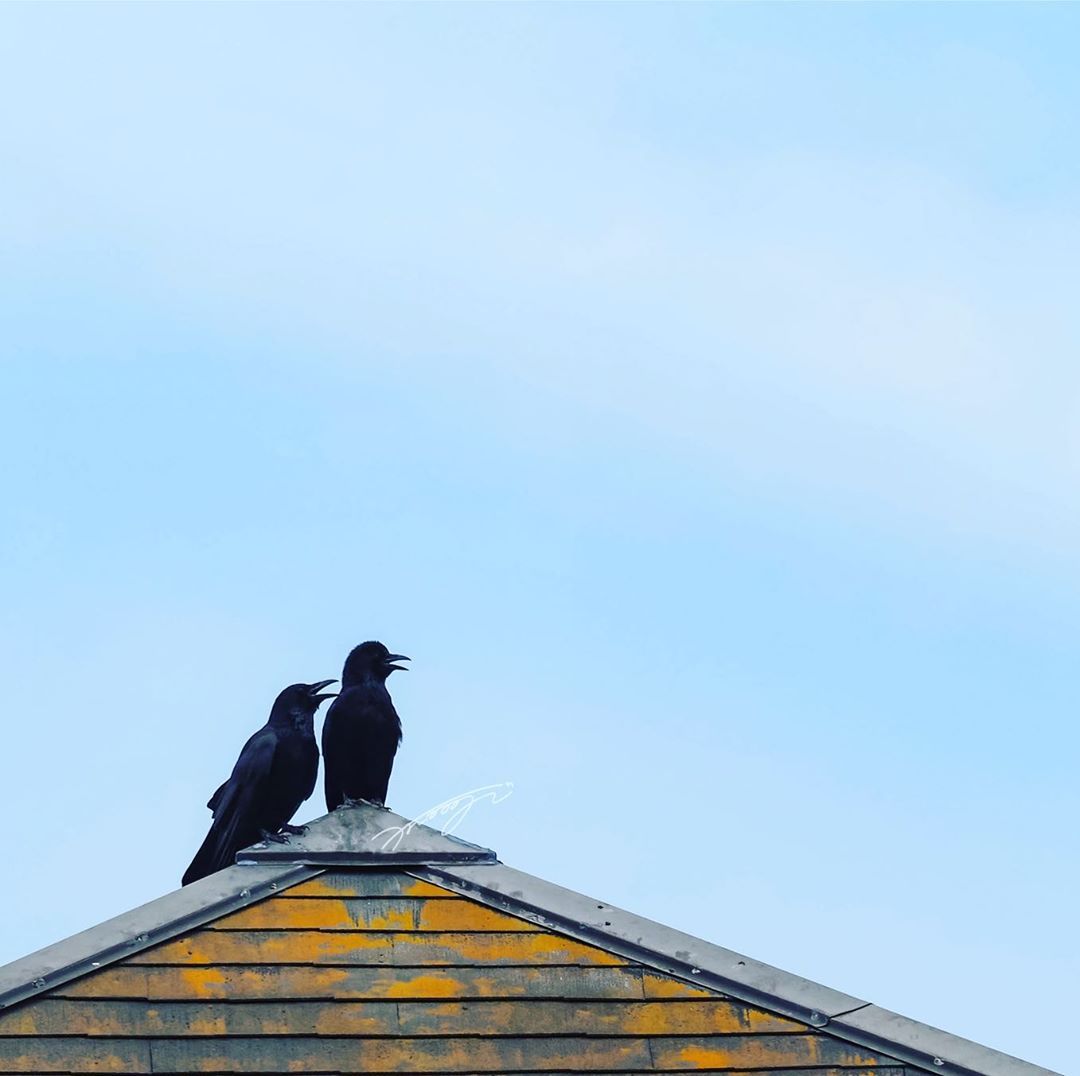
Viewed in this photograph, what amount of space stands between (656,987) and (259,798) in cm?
188

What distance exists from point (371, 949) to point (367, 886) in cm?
25

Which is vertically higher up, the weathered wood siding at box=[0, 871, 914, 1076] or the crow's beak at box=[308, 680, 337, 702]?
the crow's beak at box=[308, 680, 337, 702]

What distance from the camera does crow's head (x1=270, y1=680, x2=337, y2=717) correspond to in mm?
7855

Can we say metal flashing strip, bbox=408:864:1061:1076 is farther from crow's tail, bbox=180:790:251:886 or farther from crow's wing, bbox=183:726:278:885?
crow's tail, bbox=180:790:251:886

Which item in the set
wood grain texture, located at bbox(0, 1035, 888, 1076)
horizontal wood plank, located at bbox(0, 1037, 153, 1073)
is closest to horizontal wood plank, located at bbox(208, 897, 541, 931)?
wood grain texture, located at bbox(0, 1035, 888, 1076)

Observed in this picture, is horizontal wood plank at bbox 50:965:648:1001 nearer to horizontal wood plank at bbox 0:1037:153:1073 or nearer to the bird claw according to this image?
horizontal wood plank at bbox 0:1037:153:1073

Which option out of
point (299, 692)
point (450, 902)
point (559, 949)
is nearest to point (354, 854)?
point (450, 902)

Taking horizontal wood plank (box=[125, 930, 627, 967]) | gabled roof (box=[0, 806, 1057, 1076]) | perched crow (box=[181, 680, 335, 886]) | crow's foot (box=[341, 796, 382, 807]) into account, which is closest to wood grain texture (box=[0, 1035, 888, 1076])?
gabled roof (box=[0, 806, 1057, 1076])

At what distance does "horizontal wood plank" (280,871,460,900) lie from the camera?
609 cm

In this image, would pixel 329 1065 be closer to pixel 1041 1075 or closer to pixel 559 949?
pixel 559 949

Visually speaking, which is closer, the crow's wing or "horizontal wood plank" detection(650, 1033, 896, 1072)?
"horizontal wood plank" detection(650, 1033, 896, 1072)

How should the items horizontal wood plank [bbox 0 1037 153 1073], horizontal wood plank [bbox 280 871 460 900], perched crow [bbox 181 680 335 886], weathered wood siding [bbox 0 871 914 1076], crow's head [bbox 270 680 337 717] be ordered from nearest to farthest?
1. horizontal wood plank [bbox 0 1037 153 1073]
2. weathered wood siding [bbox 0 871 914 1076]
3. horizontal wood plank [bbox 280 871 460 900]
4. perched crow [bbox 181 680 335 886]
5. crow's head [bbox 270 680 337 717]

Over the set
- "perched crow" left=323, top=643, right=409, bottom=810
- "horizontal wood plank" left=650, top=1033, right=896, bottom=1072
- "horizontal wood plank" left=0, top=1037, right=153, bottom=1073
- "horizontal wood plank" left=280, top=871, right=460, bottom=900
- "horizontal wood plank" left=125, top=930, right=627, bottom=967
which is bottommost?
"horizontal wood plank" left=0, top=1037, right=153, bottom=1073

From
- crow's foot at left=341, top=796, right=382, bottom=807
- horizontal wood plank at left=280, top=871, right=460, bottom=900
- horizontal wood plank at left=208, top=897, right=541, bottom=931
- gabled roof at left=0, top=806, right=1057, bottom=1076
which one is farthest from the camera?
crow's foot at left=341, top=796, right=382, bottom=807
